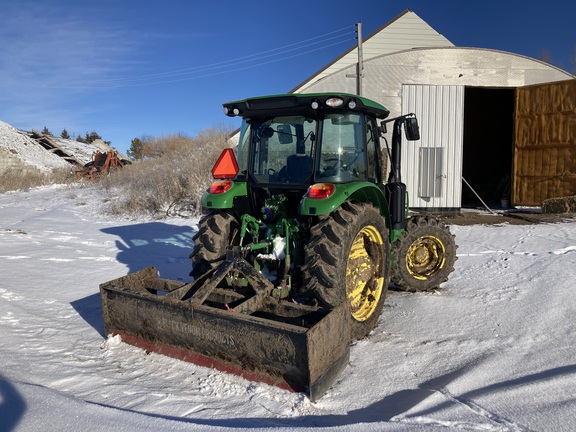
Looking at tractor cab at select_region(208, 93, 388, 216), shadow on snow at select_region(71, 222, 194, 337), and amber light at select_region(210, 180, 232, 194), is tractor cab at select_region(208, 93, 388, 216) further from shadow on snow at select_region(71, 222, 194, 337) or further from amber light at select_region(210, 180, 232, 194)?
shadow on snow at select_region(71, 222, 194, 337)

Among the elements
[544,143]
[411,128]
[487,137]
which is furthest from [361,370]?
[487,137]

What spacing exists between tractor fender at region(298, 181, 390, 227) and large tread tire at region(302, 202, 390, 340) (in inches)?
5.0

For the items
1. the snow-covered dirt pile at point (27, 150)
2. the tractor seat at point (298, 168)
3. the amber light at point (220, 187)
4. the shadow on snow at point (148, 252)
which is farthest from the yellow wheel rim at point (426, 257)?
the snow-covered dirt pile at point (27, 150)

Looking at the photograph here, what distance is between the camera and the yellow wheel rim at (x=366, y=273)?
4055 mm

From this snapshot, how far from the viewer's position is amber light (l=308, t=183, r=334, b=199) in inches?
142

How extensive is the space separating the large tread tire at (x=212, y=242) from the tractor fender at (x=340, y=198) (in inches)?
36.0

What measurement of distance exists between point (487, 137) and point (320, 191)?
15.9 m

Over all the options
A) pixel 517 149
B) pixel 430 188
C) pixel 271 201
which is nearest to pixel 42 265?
pixel 271 201

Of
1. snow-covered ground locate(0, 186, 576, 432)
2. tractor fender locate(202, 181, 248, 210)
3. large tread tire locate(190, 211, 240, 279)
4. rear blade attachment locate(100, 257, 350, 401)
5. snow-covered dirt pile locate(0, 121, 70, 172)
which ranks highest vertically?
snow-covered dirt pile locate(0, 121, 70, 172)

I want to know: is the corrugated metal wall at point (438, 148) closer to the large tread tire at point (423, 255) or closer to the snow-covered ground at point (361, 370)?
the snow-covered ground at point (361, 370)

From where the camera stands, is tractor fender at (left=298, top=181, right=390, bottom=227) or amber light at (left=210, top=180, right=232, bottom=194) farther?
amber light at (left=210, top=180, right=232, bottom=194)

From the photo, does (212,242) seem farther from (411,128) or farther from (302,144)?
(411,128)

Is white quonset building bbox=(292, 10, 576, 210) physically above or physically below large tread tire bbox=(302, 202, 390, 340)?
above

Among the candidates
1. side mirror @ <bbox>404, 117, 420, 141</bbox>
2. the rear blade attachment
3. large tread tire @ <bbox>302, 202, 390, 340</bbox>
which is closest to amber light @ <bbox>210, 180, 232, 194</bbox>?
the rear blade attachment
